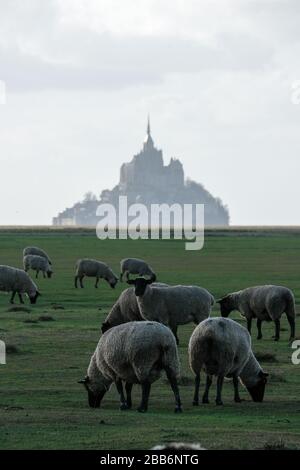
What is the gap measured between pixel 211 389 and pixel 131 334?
135 inches

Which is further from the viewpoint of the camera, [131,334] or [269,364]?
[269,364]

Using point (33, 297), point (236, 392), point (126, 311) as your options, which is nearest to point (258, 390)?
point (236, 392)

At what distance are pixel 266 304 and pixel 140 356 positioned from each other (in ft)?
42.5

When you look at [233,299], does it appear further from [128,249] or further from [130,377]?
[128,249]

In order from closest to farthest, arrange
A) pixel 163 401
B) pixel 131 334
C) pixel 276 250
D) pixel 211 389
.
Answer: pixel 131 334 → pixel 163 401 → pixel 211 389 → pixel 276 250

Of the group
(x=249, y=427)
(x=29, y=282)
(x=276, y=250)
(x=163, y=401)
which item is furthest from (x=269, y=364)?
(x=276, y=250)

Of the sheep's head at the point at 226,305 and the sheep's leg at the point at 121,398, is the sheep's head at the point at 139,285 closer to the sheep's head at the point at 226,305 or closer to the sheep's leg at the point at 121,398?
the sheep's head at the point at 226,305

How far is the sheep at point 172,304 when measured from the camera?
27.5m

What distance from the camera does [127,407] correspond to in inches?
778

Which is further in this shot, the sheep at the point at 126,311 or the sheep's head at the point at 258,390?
the sheep at the point at 126,311

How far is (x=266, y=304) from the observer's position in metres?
31.5

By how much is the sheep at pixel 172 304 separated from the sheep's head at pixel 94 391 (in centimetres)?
650

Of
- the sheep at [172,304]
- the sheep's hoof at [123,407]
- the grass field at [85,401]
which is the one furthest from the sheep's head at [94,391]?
the sheep at [172,304]

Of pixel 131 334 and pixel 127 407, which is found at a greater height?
pixel 131 334
